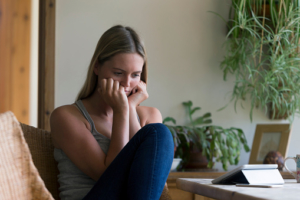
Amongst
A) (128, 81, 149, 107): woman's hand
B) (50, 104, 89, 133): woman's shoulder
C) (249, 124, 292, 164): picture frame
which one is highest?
(128, 81, 149, 107): woman's hand

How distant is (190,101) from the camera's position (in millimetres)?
2004

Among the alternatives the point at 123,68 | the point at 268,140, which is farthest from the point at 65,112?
the point at 268,140

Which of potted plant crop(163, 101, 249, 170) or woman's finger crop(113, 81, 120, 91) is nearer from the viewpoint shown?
woman's finger crop(113, 81, 120, 91)

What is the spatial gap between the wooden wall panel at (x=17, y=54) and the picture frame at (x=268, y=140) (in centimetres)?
188

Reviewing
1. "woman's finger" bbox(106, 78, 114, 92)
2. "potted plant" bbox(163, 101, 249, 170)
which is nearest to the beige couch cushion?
"woman's finger" bbox(106, 78, 114, 92)

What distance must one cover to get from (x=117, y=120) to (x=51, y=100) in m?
0.92

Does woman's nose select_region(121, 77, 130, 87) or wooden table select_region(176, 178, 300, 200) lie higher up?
woman's nose select_region(121, 77, 130, 87)

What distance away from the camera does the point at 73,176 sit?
1080mm

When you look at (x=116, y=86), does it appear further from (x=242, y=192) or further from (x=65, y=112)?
(x=242, y=192)

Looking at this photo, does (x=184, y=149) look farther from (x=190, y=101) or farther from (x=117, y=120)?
(x=117, y=120)

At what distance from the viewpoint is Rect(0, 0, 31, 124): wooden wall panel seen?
280 centimetres

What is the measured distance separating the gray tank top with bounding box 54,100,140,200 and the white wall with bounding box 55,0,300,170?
830 mm

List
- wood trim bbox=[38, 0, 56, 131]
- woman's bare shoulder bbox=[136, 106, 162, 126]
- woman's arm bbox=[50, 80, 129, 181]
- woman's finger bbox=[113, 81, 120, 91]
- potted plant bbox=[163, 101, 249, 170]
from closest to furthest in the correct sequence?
woman's arm bbox=[50, 80, 129, 181] → woman's finger bbox=[113, 81, 120, 91] → woman's bare shoulder bbox=[136, 106, 162, 126] → potted plant bbox=[163, 101, 249, 170] → wood trim bbox=[38, 0, 56, 131]

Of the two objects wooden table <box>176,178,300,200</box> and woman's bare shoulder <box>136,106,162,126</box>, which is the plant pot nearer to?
woman's bare shoulder <box>136,106,162,126</box>
